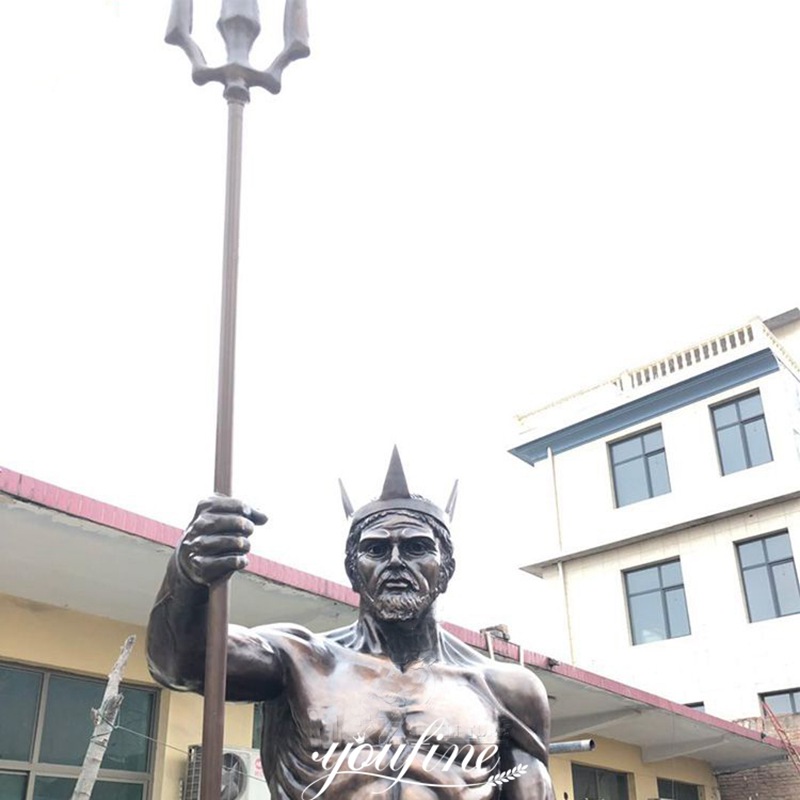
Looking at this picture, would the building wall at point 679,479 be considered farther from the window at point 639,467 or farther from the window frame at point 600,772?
the window frame at point 600,772

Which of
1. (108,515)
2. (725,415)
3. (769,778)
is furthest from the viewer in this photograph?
(725,415)

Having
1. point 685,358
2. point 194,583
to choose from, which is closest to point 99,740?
point 194,583

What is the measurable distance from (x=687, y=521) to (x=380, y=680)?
18.6 meters

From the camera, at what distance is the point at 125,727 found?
320 inches

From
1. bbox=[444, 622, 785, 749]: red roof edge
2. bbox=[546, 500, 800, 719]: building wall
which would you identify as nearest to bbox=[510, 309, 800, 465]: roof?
bbox=[546, 500, 800, 719]: building wall

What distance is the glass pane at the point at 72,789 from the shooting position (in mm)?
7512

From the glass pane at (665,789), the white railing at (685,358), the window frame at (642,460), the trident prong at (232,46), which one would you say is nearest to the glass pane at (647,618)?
the window frame at (642,460)

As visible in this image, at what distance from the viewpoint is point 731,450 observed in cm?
2039

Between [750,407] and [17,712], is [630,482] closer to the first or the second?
[750,407]

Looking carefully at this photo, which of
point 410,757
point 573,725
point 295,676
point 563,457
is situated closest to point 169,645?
point 295,676

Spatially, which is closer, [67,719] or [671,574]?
[67,719]

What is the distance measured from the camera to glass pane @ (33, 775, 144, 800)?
24.6ft

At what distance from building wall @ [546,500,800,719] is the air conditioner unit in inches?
488

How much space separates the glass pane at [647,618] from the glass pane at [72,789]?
14358 mm
